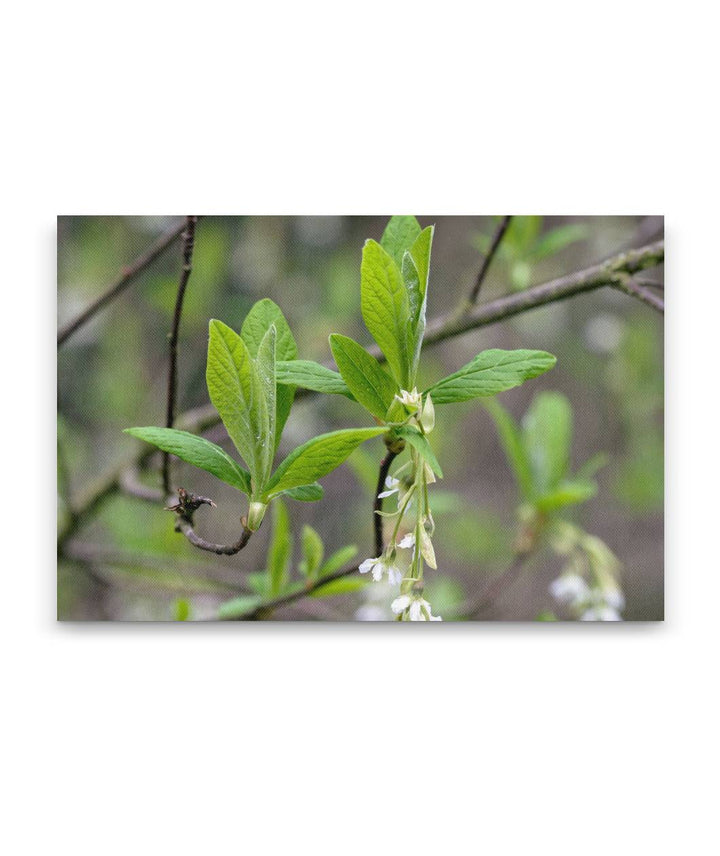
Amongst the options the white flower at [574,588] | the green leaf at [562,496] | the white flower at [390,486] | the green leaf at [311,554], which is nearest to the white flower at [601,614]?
the white flower at [574,588]

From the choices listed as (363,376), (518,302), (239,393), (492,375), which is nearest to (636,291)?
(518,302)

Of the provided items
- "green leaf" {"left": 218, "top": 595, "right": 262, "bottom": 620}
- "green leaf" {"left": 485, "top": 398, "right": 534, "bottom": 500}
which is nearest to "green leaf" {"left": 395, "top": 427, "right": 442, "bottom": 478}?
"green leaf" {"left": 485, "top": 398, "right": 534, "bottom": 500}

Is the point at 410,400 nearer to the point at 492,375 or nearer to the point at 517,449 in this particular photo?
the point at 492,375

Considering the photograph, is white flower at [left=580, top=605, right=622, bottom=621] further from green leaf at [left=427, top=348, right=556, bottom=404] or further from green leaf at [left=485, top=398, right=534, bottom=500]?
green leaf at [left=427, top=348, right=556, bottom=404]

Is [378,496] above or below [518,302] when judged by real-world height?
below

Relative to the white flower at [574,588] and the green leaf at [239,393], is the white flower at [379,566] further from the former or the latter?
the white flower at [574,588]
